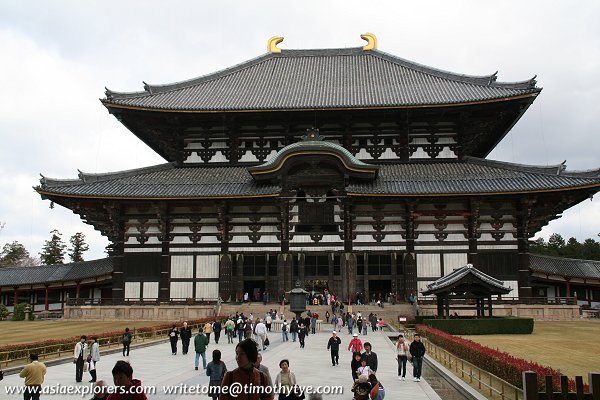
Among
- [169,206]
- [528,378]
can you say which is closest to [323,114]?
[169,206]

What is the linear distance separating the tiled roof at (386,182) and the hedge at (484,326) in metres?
12.3

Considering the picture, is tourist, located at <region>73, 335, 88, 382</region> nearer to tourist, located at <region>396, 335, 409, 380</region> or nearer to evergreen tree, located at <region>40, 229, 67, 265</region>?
tourist, located at <region>396, 335, 409, 380</region>

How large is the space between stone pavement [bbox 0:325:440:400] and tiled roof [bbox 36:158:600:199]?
1695 cm

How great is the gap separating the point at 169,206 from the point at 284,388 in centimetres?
3672

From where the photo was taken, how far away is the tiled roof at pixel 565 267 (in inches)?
1939

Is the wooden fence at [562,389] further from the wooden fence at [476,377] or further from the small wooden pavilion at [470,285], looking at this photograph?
the small wooden pavilion at [470,285]

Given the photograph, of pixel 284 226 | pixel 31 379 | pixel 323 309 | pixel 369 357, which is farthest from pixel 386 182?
pixel 31 379

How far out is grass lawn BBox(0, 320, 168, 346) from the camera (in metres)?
31.4

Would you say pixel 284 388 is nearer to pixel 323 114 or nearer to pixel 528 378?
pixel 528 378

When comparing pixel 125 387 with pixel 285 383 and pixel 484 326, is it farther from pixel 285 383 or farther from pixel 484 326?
pixel 484 326

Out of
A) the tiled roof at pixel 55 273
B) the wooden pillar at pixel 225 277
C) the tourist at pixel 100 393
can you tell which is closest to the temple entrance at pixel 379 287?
the wooden pillar at pixel 225 277

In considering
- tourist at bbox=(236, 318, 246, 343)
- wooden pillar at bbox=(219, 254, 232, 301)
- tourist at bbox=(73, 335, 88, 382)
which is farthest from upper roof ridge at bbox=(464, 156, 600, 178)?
tourist at bbox=(73, 335, 88, 382)

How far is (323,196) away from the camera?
45.9 m

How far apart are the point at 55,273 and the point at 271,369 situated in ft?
132
